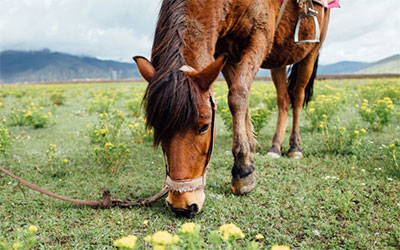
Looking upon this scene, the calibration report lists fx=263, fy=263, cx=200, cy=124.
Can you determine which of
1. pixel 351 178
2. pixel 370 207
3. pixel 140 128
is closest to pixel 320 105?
pixel 351 178

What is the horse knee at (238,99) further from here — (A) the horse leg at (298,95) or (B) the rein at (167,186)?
(A) the horse leg at (298,95)

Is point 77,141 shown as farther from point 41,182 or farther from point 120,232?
point 120,232

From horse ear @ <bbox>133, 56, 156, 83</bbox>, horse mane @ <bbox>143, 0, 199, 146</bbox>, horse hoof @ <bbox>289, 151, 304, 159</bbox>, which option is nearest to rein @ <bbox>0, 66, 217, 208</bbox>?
horse mane @ <bbox>143, 0, 199, 146</bbox>

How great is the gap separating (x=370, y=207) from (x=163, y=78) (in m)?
2.34

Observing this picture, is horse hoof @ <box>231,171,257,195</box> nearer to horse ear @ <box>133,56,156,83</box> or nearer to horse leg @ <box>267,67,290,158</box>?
horse ear @ <box>133,56,156,83</box>

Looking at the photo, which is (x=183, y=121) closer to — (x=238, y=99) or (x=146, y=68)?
(x=146, y=68)

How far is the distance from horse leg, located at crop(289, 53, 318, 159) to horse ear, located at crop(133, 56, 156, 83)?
118 inches

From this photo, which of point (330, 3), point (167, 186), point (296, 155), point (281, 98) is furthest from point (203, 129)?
point (330, 3)

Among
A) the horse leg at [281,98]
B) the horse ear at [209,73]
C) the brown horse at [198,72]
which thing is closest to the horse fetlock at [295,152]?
the horse leg at [281,98]

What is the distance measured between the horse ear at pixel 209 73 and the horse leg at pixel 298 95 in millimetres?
2795

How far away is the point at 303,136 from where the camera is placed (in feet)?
18.1

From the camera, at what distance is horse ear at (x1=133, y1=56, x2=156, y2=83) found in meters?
2.16

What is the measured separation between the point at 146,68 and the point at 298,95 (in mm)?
3597

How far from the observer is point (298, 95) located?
16.2 feet
